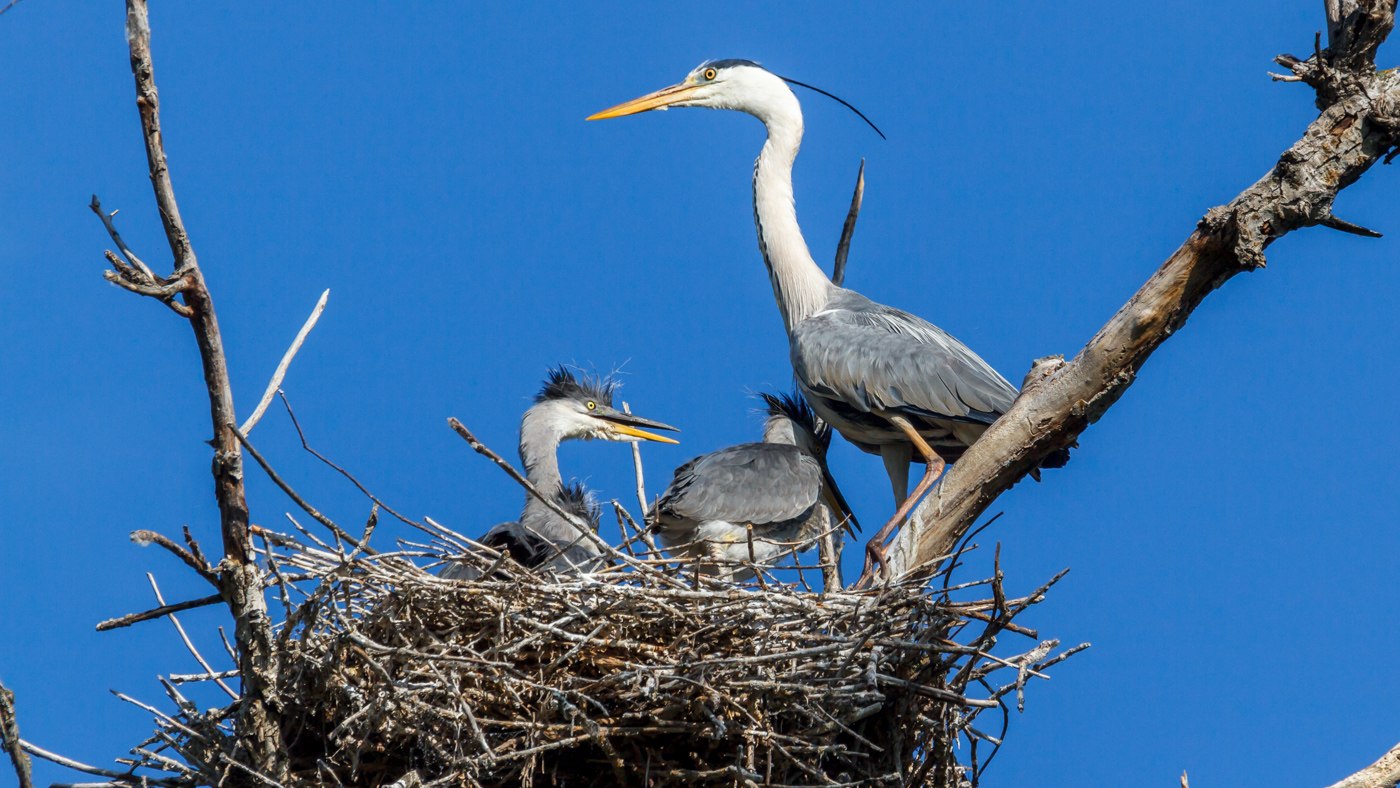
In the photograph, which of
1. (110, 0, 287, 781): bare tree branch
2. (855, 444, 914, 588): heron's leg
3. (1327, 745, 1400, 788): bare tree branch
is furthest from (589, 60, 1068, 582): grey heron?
(110, 0, 287, 781): bare tree branch

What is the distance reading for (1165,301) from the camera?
11.8 feet

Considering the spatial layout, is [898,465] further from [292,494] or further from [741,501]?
[292,494]

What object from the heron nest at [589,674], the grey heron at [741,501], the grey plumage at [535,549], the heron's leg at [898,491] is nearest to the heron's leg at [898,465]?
the heron's leg at [898,491]

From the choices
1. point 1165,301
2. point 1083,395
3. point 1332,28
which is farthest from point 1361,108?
point 1083,395

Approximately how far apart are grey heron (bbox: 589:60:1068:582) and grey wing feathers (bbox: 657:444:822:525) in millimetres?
339

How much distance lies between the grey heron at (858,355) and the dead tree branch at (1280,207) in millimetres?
1418

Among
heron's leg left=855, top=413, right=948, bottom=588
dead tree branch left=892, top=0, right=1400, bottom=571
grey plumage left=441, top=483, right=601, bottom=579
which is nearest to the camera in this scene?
dead tree branch left=892, top=0, right=1400, bottom=571

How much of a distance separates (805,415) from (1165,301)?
3.54m

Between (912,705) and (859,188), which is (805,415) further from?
(912,705)

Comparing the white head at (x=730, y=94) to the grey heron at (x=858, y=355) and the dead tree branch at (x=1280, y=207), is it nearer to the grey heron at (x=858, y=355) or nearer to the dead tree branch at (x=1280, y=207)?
the grey heron at (x=858, y=355)

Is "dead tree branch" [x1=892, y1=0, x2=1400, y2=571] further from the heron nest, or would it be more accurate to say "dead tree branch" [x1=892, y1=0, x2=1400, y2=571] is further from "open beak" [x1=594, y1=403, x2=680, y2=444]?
"open beak" [x1=594, y1=403, x2=680, y2=444]

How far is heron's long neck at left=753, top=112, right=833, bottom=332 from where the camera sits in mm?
6820

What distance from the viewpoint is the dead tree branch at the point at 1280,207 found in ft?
11.5

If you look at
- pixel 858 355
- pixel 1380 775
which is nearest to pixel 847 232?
pixel 858 355
